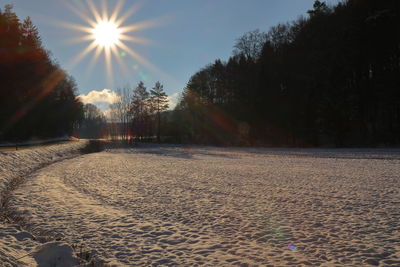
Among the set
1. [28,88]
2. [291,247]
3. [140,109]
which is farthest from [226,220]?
[140,109]

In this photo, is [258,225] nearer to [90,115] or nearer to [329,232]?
[329,232]

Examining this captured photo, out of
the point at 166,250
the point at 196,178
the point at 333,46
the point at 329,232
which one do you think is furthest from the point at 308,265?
the point at 333,46

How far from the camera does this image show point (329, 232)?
691 cm

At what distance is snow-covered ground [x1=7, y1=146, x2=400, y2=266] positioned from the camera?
5.81 metres

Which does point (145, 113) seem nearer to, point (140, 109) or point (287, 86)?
point (140, 109)

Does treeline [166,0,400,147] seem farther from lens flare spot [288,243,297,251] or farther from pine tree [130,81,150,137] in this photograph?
lens flare spot [288,243,297,251]

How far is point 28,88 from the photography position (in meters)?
30.8

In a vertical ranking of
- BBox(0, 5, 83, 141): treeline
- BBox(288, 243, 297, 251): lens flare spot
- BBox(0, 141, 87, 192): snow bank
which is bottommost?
BBox(288, 243, 297, 251): lens flare spot

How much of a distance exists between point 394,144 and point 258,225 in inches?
1501

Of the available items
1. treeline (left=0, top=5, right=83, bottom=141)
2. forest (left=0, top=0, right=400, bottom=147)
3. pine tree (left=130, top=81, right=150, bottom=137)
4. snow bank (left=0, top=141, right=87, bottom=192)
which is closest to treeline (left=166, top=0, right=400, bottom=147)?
forest (left=0, top=0, right=400, bottom=147)

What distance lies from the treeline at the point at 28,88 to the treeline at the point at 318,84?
32.1 meters

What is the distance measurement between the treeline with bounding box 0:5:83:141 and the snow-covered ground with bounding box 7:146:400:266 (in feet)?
50.4

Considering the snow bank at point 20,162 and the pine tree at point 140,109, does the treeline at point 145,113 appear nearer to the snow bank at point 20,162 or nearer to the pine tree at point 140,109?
the pine tree at point 140,109

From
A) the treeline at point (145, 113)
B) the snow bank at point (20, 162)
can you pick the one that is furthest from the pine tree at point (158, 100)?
the snow bank at point (20, 162)
